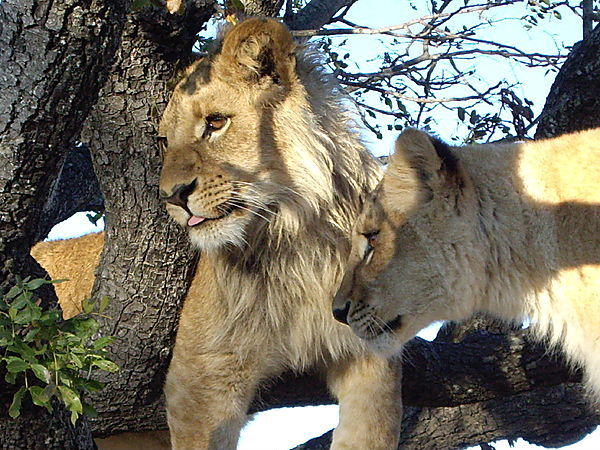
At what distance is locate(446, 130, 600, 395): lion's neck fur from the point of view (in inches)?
119

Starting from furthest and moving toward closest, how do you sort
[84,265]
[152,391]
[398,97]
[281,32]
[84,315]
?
[398,97] < [84,265] < [152,391] < [281,32] < [84,315]

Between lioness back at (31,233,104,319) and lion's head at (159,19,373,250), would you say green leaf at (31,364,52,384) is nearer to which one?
lion's head at (159,19,373,250)

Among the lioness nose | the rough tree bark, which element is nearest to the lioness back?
the lioness nose

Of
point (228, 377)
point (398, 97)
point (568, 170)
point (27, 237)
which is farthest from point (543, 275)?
point (398, 97)

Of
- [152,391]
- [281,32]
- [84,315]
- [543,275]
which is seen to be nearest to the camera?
[84,315]

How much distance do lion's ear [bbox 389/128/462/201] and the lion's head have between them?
501 mm

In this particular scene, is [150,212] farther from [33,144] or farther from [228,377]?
[33,144]

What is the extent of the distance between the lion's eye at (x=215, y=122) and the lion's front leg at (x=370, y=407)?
3.37 ft

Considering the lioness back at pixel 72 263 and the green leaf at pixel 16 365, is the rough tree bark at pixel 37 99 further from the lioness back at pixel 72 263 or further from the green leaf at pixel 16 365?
the lioness back at pixel 72 263

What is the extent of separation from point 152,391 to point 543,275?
1.65 metres

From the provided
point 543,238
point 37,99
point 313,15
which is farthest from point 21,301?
point 313,15

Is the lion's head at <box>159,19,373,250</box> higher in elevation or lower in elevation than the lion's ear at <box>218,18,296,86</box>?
lower

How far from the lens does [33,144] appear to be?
2699 millimetres

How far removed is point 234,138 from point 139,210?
0.44m
